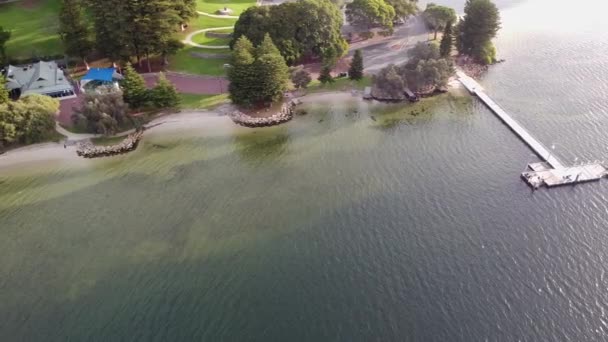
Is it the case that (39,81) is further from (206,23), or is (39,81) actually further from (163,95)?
(206,23)

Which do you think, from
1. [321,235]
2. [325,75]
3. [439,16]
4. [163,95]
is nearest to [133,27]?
[163,95]

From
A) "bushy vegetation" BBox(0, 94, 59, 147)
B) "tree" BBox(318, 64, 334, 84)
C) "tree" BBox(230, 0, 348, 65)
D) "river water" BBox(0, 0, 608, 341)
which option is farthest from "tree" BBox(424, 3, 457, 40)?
"bushy vegetation" BBox(0, 94, 59, 147)

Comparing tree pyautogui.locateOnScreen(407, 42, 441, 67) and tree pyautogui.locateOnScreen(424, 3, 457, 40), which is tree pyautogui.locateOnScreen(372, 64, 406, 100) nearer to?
tree pyautogui.locateOnScreen(407, 42, 441, 67)

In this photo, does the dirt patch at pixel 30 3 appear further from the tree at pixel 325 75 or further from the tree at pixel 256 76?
the tree at pixel 325 75

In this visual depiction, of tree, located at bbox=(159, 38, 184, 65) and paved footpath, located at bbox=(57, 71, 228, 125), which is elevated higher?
A: tree, located at bbox=(159, 38, 184, 65)

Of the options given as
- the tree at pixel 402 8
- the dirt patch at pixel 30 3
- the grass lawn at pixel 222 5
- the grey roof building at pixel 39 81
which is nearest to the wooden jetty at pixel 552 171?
the tree at pixel 402 8

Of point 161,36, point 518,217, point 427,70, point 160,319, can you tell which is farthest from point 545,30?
point 160,319
